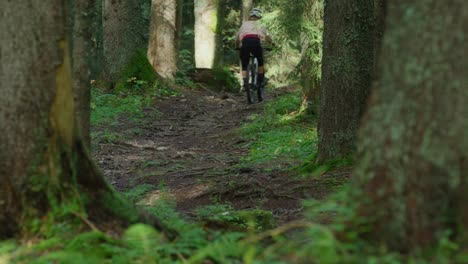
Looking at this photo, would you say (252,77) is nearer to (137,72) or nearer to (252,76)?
(252,76)

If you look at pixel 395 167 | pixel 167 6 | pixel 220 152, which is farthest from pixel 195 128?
pixel 395 167

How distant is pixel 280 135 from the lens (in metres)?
11.6

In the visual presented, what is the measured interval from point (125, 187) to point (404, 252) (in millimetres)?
5709

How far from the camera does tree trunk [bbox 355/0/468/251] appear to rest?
111 inches

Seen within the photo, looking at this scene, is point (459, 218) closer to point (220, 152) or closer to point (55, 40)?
point (55, 40)

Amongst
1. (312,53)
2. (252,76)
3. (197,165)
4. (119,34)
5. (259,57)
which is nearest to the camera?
(197,165)

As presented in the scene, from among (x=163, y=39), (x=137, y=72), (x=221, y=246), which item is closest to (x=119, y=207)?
(x=221, y=246)

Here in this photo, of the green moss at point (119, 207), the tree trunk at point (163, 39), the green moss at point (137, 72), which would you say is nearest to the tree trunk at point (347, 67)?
the green moss at point (119, 207)

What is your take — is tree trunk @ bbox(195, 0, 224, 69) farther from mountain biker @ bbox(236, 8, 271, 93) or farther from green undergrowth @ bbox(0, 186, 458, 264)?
green undergrowth @ bbox(0, 186, 458, 264)

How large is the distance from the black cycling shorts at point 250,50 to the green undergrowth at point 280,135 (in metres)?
1.04

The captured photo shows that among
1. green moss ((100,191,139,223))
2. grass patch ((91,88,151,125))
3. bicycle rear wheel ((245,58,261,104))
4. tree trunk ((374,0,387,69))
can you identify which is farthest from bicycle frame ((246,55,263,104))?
green moss ((100,191,139,223))

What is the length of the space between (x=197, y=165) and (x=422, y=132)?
6.85 metres

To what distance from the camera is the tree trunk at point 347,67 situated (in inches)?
306

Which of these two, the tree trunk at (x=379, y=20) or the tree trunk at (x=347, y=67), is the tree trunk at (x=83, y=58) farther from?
the tree trunk at (x=379, y=20)
